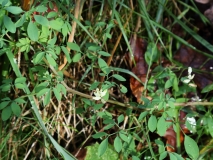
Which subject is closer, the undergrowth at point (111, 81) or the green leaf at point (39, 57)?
Result: the green leaf at point (39, 57)

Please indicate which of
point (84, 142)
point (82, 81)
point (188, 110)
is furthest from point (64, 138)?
point (188, 110)

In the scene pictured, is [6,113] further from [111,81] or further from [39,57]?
[111,81]

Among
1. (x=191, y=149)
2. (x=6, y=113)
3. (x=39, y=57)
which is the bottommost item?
(x=191, y=149)

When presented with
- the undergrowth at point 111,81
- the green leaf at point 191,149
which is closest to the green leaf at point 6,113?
the undergrowth at point 111,81

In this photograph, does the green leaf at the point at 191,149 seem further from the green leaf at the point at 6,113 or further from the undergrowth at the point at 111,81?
the green leaf at the point at 6,113

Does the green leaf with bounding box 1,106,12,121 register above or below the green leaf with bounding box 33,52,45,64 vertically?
below

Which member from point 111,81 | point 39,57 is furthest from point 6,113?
point 111,81

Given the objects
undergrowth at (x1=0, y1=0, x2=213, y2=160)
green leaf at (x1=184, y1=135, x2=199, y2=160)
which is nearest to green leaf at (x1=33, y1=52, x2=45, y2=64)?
undergrowth at (x1=0, y1=0, x2=213, y2=160)

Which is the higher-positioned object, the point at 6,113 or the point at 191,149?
the point at 6,113

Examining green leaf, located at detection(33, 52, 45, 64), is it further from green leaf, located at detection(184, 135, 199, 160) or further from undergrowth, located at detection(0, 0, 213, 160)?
green leaf, located at detection(184, 135, 199, 160)

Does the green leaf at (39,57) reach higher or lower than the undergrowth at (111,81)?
higher

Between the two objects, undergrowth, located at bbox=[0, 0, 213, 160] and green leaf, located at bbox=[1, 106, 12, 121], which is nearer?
green leaf, located at bbox=[1, 106, 12, 121]
